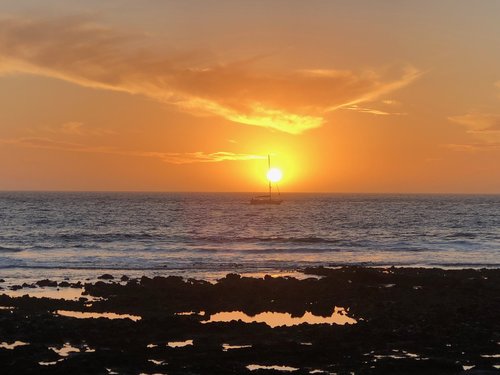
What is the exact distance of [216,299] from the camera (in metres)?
Answer: 29.0

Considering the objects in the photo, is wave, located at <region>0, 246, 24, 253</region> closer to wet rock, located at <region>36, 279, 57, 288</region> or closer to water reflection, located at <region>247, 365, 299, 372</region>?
wet rock, located at <region>36, 279, 57, 288</region>

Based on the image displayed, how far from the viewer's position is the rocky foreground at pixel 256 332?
17.7 metres

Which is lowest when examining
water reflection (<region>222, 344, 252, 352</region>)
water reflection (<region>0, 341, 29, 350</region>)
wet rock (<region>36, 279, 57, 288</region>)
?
water reflection (<region>222, 344, 252, 352</region>)

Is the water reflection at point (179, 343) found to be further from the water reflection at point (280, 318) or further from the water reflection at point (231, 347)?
the water reflection at point (280, 318)

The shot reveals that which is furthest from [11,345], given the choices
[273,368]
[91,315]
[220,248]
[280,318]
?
[220,248]

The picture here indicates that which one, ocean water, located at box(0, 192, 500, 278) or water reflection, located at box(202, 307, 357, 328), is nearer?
water reflection, located at box(202, 307, 357, 328)

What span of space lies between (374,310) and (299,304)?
3448mm

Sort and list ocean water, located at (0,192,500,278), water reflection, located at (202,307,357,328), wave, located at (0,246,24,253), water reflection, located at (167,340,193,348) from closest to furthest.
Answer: water reflection, located at (167,340,193,348) → water reflection, located at (202,307,357,328) → ocean water, located at (0,192,500,278) → wave, located at (0,246,24,253)

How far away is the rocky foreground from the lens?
17656mm

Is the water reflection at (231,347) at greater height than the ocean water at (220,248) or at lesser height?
greater

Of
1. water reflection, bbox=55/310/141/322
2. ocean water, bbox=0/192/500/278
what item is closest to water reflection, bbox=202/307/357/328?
water reflection, bbox=55/310/141/322

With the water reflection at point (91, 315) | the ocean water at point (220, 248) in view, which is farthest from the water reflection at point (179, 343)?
the ocean water at point (220, 248)

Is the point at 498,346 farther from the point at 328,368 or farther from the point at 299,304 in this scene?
the point at 299,304

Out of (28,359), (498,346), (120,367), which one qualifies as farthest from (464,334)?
(28,359)
